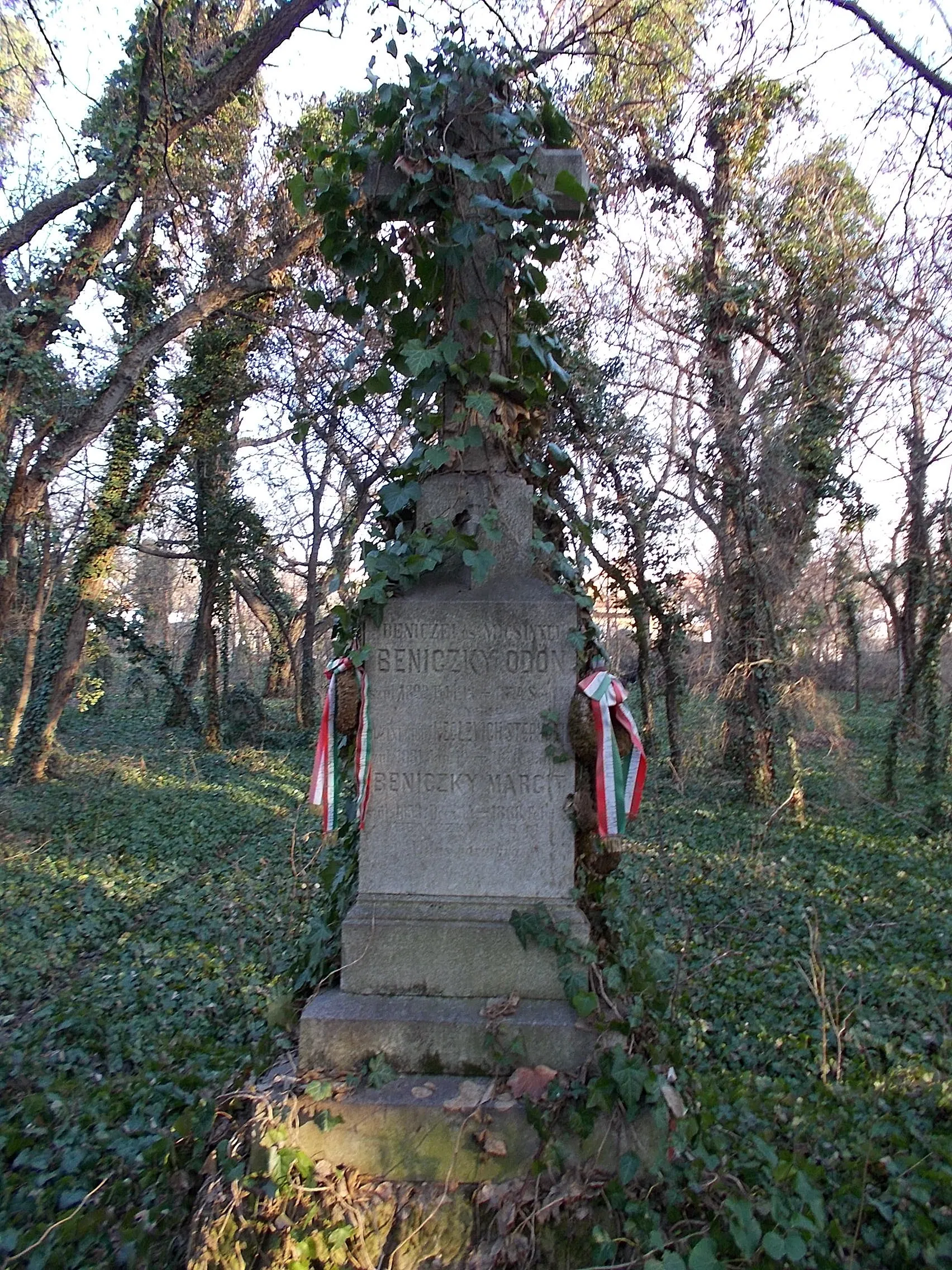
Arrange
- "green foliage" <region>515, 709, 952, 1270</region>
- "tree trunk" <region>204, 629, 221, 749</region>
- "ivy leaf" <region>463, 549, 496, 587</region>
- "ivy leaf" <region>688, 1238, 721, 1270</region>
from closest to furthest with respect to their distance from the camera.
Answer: "ivy leaf" <region>688, 1238, 721, 1270</region>
"green foliage" <region>515, 709, 952, 1270</region>
"ivy leaf" <region>463, 549, 496, 587</region>
"tree trunk" <region>204, 629, 221, 749</region>

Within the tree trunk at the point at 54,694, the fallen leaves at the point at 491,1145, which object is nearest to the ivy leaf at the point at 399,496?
the fallen leaves at the point at 491,1145

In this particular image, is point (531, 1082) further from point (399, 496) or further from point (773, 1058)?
point (773, 1058)

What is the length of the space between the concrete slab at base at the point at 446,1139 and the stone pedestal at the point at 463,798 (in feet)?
1.20

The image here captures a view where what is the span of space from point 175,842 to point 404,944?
7.35 metres

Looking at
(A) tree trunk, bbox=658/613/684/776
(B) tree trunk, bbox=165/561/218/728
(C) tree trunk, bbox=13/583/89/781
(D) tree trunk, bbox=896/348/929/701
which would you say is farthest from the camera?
(B) tree trunk, bbox=165/561/218/728

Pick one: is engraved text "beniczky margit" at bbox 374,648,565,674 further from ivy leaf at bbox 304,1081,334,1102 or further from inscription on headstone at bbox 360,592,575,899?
ivy leaf at bbox 304,1081,334,1102

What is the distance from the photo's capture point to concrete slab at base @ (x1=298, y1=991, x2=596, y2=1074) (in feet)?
9.20

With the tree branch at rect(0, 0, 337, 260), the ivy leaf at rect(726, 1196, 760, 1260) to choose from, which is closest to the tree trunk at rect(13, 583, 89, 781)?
the tree branch at rect(0, 0, 337, 260)

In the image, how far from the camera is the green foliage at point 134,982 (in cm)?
297

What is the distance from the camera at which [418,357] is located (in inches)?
121

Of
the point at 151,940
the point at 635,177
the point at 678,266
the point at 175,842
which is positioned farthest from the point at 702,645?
the point at 151,940

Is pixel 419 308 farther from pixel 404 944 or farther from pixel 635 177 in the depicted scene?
pixel 635 177

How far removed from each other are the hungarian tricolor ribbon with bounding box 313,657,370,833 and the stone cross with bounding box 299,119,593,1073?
4cm

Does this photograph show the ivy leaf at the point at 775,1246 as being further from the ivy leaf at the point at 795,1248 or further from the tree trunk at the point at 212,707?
the tree trunk at the point at 212,707
